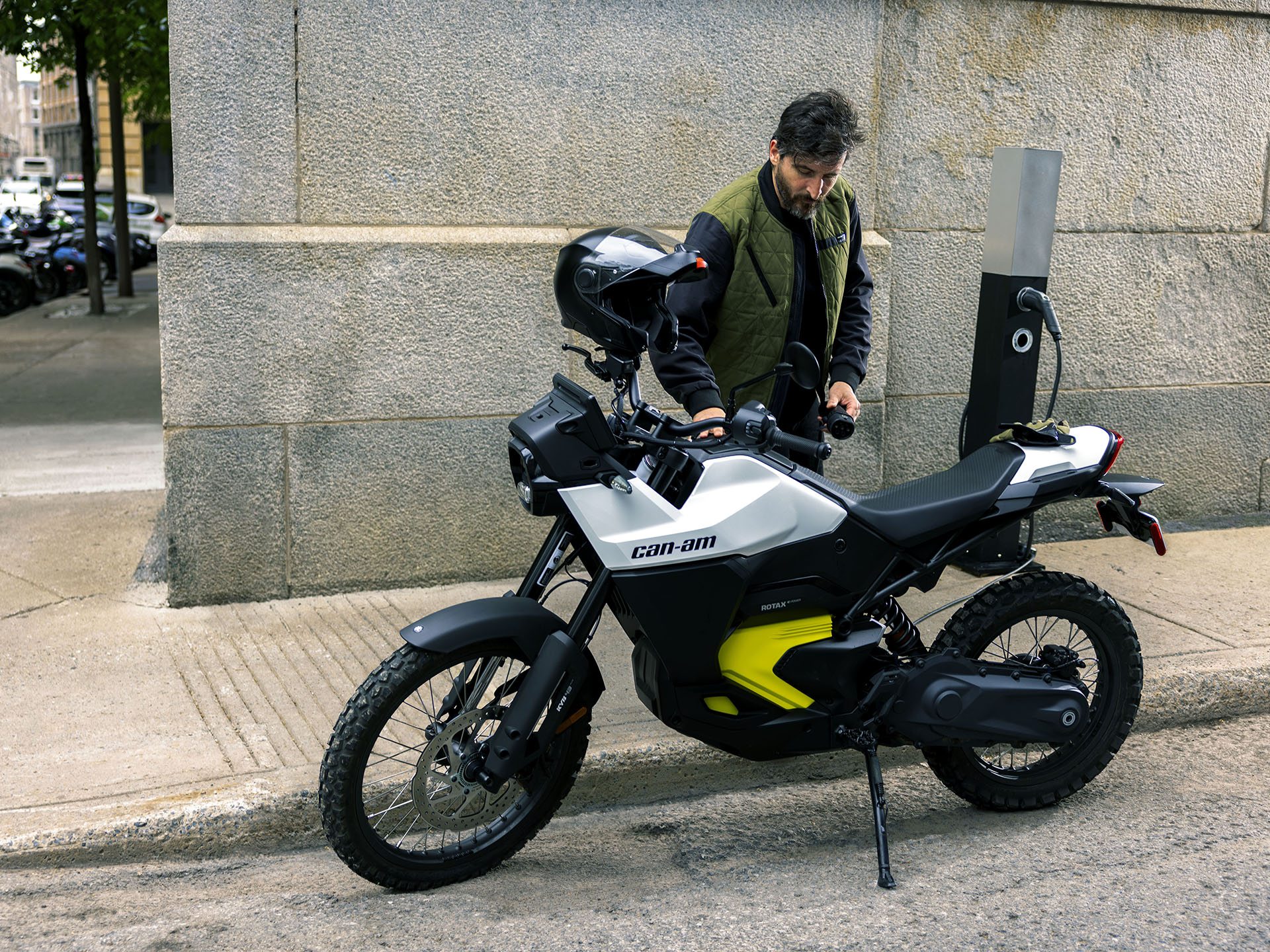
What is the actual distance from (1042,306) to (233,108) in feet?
10.3

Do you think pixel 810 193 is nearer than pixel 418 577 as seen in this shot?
Yes

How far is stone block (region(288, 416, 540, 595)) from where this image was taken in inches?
208

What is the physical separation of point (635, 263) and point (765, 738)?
128 centimetres

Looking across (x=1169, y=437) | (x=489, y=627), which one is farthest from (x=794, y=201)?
(x=1169, y=437)

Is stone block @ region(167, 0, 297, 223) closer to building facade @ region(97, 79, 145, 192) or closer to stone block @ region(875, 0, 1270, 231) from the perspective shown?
stone block @ region(875, 0, 1270, 231)

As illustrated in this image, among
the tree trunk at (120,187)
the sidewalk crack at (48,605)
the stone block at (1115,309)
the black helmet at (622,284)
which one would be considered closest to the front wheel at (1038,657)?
the black helmet at (622,284)

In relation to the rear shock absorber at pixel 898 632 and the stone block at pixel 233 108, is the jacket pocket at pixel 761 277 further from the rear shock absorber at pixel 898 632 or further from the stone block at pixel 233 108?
the stone block at pixel 233 108

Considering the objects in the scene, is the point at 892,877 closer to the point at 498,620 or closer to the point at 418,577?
the point at 498,620

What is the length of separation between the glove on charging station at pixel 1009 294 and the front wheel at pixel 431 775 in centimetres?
244

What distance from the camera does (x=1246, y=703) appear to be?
4.54 m

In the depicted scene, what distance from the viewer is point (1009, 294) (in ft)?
16.9

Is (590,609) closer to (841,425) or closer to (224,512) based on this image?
(841,425)

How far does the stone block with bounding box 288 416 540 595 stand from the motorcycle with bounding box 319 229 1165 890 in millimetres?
2133

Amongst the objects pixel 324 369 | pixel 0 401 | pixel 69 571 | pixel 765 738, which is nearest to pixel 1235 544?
pixel 765 738
